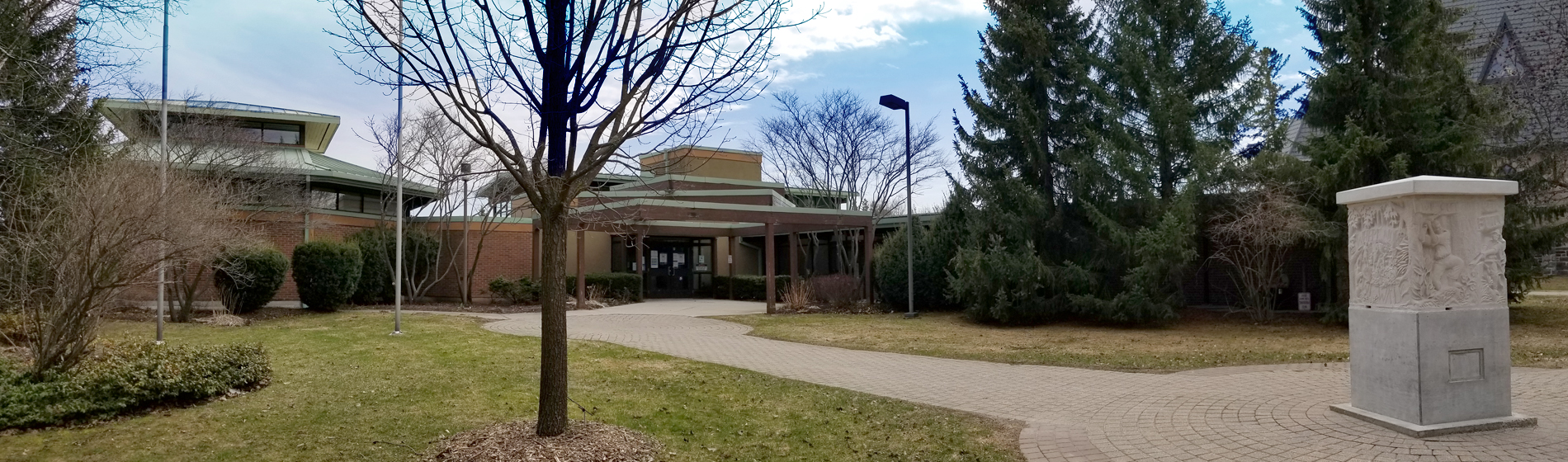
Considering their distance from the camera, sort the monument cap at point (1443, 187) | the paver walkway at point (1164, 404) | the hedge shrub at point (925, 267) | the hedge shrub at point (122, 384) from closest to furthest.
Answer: the paver walkway at point (1164, 404) < the monument cap at point (1443, 187) < the hedge shrub at point (122, 384) < the hedge shrub at point (925, 267)

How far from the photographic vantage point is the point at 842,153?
108 feet

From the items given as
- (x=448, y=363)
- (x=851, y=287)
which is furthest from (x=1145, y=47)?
(x=448, y=363)

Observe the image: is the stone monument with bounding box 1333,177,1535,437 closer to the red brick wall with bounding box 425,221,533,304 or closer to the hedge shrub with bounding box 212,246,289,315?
the hedge shrub with bounding box 212,246,289,315

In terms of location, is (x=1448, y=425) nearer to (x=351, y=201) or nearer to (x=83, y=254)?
(x=83, y=254)

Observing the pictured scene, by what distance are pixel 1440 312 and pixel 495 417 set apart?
7385mm

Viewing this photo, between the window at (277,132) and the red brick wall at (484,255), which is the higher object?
the window at (277,132)

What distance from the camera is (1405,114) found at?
15.3m

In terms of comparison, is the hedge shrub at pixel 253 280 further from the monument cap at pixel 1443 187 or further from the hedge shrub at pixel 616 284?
the monument cap at pixel 1443 187

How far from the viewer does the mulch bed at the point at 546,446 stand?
544cm

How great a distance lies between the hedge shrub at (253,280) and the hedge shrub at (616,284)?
8114mm

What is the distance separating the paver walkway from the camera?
5973 millimetres

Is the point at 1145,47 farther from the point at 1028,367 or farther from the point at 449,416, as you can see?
the point at 449,416

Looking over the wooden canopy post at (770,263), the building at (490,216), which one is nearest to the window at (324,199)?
the building at (490,216)

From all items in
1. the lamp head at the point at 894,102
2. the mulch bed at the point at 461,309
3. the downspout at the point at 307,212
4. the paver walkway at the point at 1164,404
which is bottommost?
the paver walkway at the point at 1164,404
